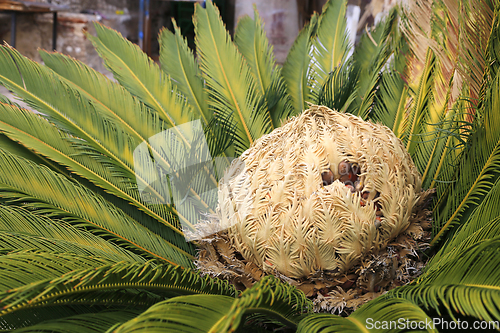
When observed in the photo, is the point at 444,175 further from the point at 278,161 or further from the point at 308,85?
the point at 308,85

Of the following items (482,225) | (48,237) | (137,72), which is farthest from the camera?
(137,72)

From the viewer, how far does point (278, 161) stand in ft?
3.94

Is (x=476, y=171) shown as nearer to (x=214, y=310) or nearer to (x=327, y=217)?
(x=327, y=217)

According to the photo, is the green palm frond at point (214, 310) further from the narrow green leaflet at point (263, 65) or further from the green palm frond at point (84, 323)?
the narrow green leaflet at point (263, 65)

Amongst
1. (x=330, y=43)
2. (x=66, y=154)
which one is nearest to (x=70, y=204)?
(x=66, y=154)

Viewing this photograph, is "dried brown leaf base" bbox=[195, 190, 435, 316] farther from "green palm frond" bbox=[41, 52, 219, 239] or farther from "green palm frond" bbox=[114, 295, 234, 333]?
"green palm frond" bbox=[41, 52, 219, 239]

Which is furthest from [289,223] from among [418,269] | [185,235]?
[185,235]

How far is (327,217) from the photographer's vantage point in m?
1.07

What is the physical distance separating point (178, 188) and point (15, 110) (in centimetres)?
75

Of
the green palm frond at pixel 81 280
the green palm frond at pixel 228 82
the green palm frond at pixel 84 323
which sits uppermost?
the green palm frond at pixel 228 82

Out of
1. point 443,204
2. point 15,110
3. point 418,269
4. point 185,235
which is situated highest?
point 15,110

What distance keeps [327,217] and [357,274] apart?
0.69 feet

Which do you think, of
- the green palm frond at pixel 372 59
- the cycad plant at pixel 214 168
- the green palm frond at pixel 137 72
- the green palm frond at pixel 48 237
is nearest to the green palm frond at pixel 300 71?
the cycad plant at pixel 214 168

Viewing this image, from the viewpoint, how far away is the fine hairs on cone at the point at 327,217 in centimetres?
108
